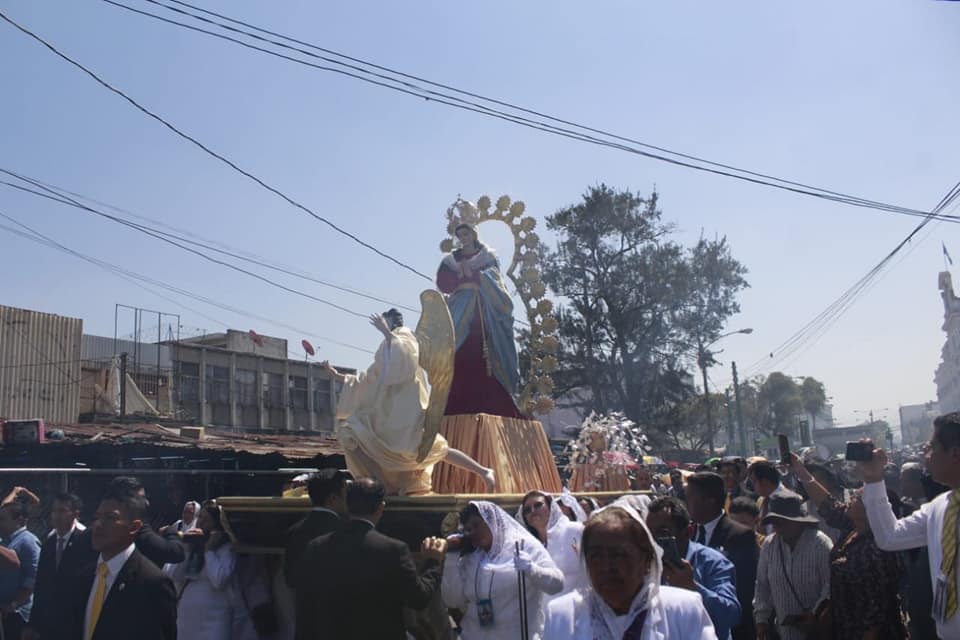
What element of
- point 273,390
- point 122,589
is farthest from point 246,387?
point 122,589

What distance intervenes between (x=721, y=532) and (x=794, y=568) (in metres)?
0.45

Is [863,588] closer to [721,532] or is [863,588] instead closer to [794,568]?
[794,568]

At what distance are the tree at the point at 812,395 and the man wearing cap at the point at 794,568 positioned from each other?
4694 cm

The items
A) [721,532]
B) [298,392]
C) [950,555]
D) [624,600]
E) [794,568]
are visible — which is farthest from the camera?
[298,392]

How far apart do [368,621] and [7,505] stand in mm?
3637

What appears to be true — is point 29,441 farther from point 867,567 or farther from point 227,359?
point 227,359

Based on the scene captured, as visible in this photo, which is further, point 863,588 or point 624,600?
point 863,588

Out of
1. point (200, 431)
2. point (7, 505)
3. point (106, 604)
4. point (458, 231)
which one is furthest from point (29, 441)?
point (106, 604)

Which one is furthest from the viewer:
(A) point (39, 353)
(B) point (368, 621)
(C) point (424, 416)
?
(A) point (39, 353)

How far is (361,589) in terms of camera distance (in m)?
4.15

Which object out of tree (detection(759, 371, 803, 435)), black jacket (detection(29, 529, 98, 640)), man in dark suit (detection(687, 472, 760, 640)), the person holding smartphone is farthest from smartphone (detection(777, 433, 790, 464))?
tree (detection(759, 371, 803, 435))

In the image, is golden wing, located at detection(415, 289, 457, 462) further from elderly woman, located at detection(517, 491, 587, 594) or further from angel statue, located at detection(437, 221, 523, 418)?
elderly woman, located at detection(517, 491, 587, 594)

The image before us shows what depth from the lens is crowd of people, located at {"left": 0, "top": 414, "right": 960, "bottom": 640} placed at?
161 inches

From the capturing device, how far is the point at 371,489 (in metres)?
4.46
